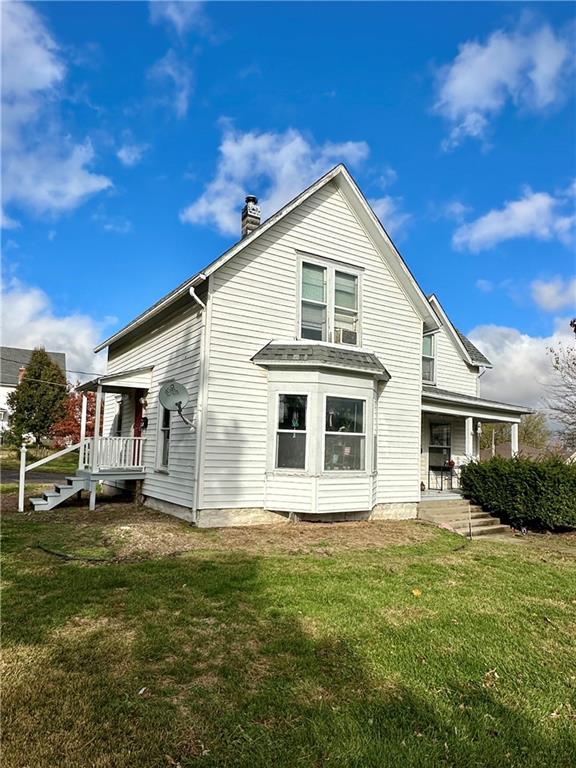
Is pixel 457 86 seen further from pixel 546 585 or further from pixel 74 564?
pixel 74 564

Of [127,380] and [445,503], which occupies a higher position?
[127,380]

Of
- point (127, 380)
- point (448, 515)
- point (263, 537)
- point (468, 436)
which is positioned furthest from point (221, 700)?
point (468, 436)

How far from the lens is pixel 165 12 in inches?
342

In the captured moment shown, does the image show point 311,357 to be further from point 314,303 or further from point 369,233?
point 369,233

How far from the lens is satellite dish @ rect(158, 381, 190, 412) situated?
392 inches

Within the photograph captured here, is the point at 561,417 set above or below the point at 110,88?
below

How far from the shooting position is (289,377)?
406 inches

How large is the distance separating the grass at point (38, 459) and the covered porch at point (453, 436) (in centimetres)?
1799

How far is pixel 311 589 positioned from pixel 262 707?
264cm

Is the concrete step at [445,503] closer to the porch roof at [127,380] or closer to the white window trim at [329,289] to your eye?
the white window trim at [329,289]

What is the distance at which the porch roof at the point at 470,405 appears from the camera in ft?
45.2

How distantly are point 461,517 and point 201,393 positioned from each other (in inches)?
298

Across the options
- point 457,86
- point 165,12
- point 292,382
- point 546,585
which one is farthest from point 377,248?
point 546,585

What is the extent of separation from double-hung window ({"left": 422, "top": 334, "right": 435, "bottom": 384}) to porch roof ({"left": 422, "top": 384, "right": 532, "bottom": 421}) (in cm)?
40
